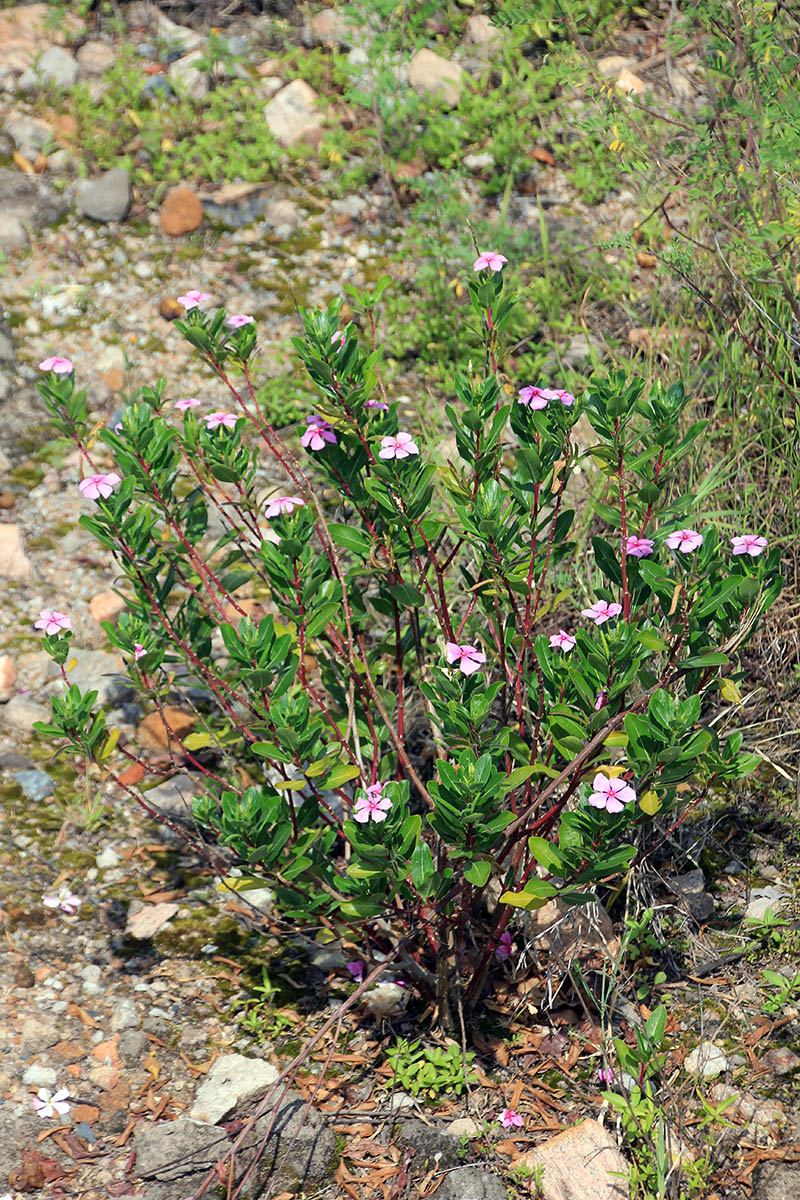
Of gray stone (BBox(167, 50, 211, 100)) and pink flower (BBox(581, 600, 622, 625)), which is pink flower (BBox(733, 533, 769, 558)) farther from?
gray stone (BBox(167, 50, 211, 100))

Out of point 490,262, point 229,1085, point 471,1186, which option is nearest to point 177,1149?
point 229,1085

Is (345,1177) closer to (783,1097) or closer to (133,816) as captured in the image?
(783,1097)

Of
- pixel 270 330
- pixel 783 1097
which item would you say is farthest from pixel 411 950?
pixel 270 330

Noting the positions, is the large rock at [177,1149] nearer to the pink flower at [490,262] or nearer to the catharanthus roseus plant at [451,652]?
the catharanthus roseus plant at [451,652]

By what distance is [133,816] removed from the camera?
10.1 feet

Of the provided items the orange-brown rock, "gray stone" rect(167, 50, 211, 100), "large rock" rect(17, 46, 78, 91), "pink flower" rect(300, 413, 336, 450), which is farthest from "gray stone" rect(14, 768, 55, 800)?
"large rock" rect(17, 46, 78, 91)

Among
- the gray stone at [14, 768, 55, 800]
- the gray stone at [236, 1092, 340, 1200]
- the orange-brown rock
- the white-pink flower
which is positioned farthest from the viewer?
the orange-brown rock

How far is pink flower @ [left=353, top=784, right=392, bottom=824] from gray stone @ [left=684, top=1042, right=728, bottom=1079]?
3.15 feet

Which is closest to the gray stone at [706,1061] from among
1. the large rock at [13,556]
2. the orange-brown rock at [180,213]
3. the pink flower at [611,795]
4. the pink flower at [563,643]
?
the pink flower at [611,795]

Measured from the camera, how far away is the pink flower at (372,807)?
2057mm

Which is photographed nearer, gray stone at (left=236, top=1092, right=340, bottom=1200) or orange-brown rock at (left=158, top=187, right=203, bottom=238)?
gray stone at (left=236, top=1092, right=340, bottom=1200)

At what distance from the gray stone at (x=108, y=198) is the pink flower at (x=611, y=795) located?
4071 millimetres

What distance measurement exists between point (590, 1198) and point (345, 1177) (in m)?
0.52

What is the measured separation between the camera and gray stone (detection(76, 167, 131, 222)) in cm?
497
